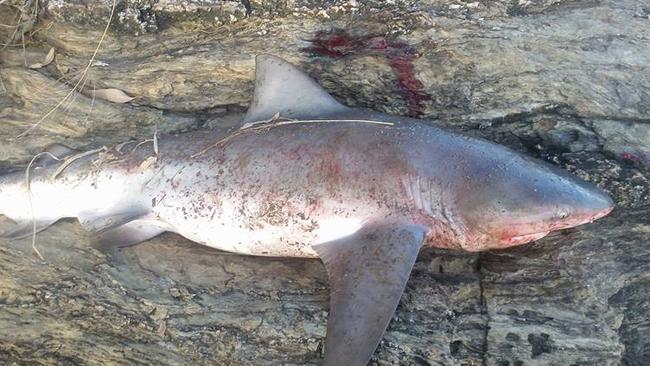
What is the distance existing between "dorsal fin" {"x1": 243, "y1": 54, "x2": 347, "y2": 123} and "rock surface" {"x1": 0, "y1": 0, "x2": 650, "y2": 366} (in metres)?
0.32

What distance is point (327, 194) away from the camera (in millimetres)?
3686

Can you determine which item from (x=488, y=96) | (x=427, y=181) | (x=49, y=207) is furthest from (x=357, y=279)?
(x=49, y=207)

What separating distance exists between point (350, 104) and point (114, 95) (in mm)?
1608

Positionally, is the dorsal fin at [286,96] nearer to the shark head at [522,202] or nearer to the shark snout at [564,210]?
the shark head at [522,202]

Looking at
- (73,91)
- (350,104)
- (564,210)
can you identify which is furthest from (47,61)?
(564,210)

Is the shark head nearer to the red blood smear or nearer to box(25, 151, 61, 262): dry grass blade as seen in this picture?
the red blood smear

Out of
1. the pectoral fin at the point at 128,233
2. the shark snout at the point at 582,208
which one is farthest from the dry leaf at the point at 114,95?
the shark snout at the point at 582,208

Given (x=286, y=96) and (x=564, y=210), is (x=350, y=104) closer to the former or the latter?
(x=286, y=96)

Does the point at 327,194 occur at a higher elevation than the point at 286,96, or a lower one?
lower

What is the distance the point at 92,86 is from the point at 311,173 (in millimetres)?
1982

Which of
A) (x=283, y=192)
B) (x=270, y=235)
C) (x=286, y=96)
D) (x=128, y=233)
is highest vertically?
(x=286, y=96)

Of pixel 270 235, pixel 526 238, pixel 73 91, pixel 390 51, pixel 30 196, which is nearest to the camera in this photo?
pixel 526 238

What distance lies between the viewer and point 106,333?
349 cm

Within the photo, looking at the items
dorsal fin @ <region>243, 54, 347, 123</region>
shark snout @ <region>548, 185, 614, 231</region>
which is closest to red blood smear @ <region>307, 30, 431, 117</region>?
dorsal fin @ <region>243, 54, 347, 123</region>
